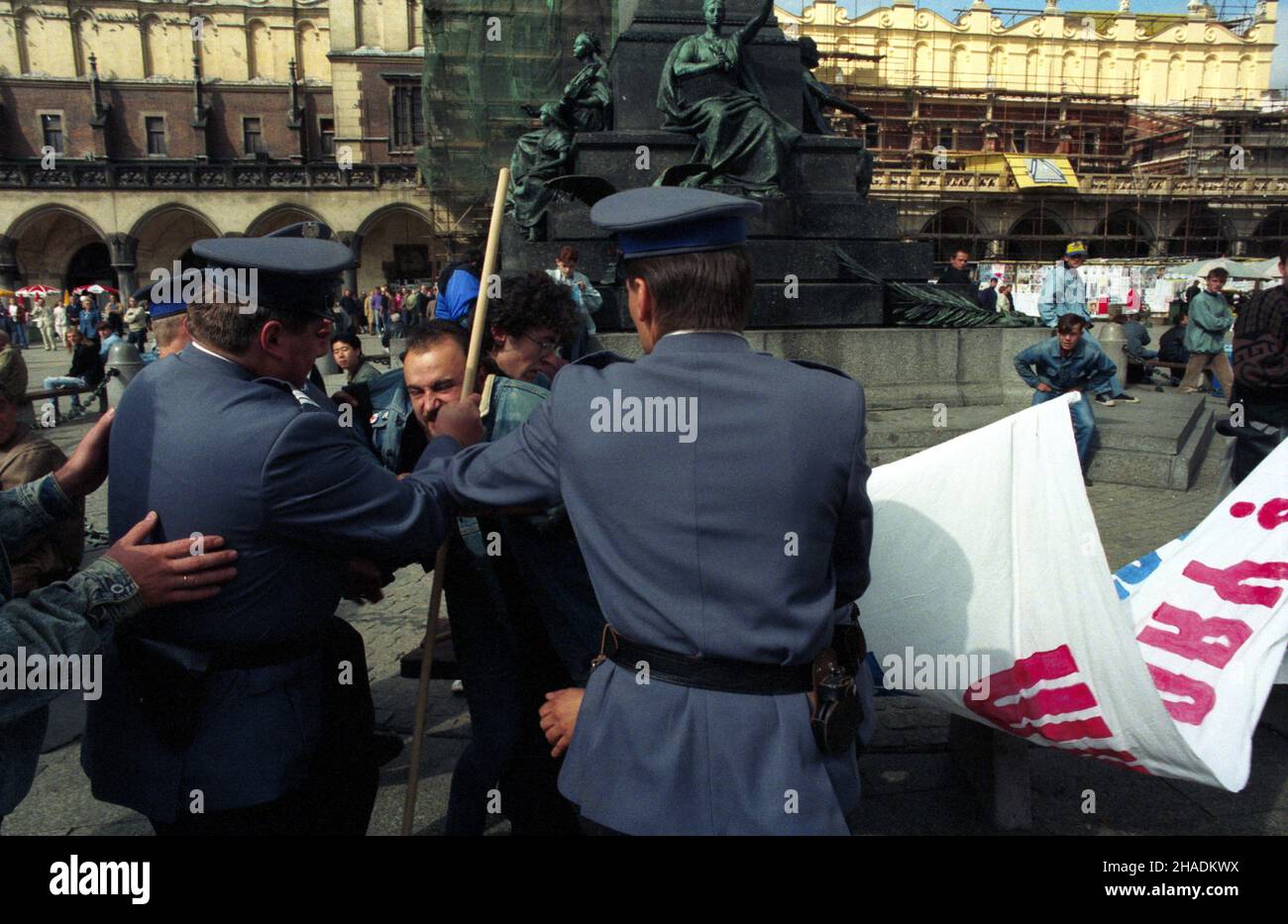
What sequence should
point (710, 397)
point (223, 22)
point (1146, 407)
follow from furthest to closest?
point (223, 22), point (1146, 407), point (710, 397)

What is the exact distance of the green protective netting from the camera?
80.4 ft

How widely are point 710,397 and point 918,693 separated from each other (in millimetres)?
1537

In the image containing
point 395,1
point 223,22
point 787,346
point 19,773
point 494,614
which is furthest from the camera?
point 223,22

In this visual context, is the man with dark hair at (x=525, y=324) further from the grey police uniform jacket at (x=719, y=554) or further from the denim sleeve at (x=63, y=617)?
the denim sleeve at (x=63, y=617)

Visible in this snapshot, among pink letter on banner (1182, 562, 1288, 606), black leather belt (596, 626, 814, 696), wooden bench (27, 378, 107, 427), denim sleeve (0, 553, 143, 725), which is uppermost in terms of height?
denim sleeve (0, 553, 143, 725)

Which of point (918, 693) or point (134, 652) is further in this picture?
point (918, 693)

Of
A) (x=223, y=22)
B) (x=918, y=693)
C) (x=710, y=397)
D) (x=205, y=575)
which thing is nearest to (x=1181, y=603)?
(x=918, y=693)

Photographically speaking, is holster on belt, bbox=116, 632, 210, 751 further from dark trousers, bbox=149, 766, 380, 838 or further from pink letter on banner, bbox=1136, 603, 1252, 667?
pink letter on banner, bbox=1136, 603, 1252, 667

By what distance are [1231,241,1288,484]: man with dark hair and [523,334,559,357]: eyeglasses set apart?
4.22 m

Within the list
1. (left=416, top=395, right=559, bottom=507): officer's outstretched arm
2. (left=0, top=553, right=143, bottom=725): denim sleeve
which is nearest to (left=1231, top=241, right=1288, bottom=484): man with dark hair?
(left=416, top=395, right=559, bottom=507): officer's outstretched arm

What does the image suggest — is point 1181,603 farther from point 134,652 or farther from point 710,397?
point 134,652

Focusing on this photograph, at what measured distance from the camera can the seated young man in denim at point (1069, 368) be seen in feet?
24.8

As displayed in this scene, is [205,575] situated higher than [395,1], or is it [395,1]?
[395,1]

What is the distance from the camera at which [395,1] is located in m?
46.7
